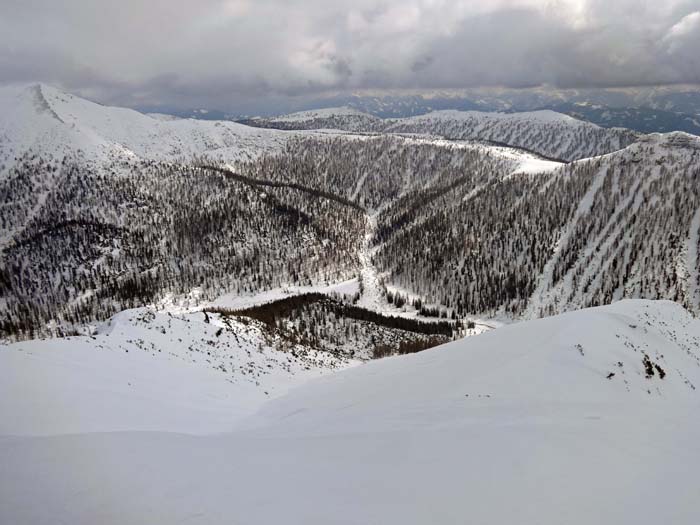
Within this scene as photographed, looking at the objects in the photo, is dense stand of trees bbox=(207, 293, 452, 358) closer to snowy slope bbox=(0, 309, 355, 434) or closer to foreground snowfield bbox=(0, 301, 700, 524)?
snowy slope bbox=(0, 309, 355, 434)

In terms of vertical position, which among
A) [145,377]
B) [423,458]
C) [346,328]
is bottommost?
[346,328]

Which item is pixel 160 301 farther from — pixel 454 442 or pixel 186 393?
pixel 454 442

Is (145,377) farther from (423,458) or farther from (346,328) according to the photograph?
(346,328)

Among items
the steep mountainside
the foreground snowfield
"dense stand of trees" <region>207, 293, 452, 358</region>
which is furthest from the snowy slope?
the steep mountainside

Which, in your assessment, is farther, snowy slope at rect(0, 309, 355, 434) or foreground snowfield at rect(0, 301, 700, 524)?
snowy slope at rect(0, 309, 355, 434)

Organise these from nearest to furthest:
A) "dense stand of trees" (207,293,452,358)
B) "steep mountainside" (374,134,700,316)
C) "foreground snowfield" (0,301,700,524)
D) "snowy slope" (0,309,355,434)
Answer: "foreground snowfield" (0,301,700,524)
"snowy slope" (0,309,355,434)
"dense stand of trees" (207,293,452,358)
"steep mountainside" (374,134,700,316)

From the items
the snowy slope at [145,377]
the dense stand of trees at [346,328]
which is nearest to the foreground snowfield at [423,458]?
the snowy slope at [145,377]

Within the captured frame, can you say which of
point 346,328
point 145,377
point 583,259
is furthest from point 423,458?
point 583,259

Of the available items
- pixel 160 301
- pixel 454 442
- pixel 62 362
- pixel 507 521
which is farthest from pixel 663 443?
pixel 160 301
